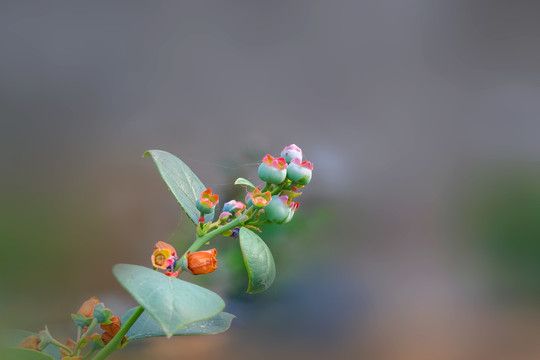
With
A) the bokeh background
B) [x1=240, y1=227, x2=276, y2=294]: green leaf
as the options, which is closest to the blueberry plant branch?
[x1=240, y1=227, x2=276, y2=294]: green leaf

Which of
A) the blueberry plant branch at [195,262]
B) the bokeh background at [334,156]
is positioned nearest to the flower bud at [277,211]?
the blueberry plant branch at [195,262]

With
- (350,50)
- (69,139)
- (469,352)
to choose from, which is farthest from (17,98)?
(469,352)

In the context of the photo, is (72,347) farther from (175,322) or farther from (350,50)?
(350,50)

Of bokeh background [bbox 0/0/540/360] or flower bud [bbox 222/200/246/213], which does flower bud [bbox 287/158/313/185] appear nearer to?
flower bud [bbox 222/200/246/213]

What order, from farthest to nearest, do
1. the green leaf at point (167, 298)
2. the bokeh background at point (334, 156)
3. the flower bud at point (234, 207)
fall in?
the bokeh background at point (334, 156), the flower bud at point (234, 207), the green leaf at point (167, 298)

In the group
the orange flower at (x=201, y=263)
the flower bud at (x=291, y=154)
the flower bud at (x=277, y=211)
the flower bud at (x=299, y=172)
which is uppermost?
the flower bud at (x=291, y=154)

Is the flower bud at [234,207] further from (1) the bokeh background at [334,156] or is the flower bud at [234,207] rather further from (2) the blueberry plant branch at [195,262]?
(1) the bokeh background at [334,156]
